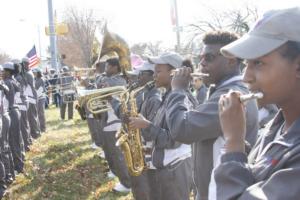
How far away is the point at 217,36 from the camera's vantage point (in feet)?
11.3

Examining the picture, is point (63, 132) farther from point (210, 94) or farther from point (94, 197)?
point (210, 94)

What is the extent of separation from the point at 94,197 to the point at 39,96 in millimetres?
7743

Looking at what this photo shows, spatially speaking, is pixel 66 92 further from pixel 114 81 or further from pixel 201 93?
pixel 201 93

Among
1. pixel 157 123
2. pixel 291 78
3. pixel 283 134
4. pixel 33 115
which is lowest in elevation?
pixel 33 115

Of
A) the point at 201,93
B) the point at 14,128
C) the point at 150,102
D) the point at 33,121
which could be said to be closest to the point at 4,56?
the point at 33,121

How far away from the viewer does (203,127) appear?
3.15 metres

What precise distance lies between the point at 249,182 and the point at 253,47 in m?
0.57

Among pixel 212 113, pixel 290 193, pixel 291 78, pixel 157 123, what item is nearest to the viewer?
pixel 290 193

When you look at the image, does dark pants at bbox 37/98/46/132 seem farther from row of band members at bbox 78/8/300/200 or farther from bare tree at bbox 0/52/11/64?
bare tree at bbox 0/52/11/64

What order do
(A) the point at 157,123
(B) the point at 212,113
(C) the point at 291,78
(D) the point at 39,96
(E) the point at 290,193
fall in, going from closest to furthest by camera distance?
(E) the point at 290,193, (C) the point at 291,78, (B) the point at 212,113, (A) the point at 157,123, (D) the point at 39,96

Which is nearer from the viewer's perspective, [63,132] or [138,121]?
[138,121]

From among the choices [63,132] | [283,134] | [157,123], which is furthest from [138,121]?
[63,132]

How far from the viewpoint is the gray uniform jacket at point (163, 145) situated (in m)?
4.35

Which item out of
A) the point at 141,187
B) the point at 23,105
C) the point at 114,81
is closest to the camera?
the point at 141,187
